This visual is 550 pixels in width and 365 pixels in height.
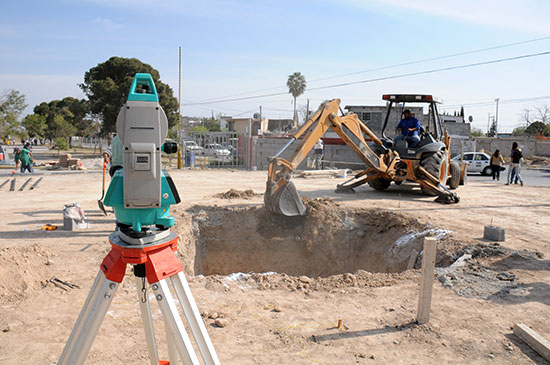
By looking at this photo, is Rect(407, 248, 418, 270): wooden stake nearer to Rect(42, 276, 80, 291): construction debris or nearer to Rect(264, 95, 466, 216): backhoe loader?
Rect(264, 95, 466, 216): backhoe loader

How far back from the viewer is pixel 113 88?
3247 cm

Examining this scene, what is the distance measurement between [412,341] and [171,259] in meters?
2.78

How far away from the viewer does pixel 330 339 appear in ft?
13.4

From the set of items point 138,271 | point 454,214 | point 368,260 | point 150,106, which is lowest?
point 368,260

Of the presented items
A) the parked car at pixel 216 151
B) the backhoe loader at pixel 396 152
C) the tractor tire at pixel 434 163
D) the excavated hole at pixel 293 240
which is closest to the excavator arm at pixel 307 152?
the backhoe loader at pixel 396 152

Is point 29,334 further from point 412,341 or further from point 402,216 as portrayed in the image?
point 402,216

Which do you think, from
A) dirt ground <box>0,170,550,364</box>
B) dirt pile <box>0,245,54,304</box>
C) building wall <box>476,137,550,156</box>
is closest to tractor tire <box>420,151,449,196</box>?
dirt ground <box>0,170,550,364</box>

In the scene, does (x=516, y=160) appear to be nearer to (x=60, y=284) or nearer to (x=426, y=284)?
(x=426, y=284)

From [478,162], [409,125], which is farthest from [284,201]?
[478,162]

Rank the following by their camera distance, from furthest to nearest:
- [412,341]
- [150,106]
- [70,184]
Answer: [70,184]
[412,341]
[150,106]

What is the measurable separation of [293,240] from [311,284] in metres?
3.58

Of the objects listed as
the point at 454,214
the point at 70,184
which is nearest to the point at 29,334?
the point at 454,214

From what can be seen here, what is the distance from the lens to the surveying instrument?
2.24 meters

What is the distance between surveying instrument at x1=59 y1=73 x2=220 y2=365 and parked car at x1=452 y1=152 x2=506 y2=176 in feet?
79.9
